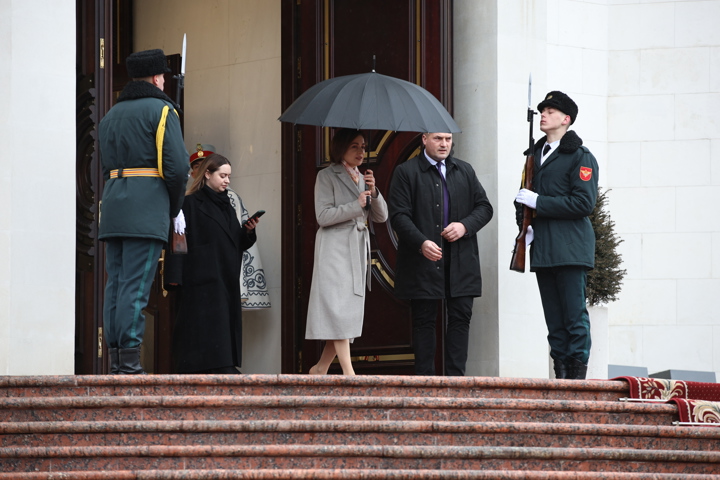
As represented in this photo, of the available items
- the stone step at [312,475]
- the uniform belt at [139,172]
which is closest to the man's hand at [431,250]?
the uniform belt at [139,172]

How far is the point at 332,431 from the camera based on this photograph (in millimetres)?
6449

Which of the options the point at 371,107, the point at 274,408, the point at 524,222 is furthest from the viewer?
the point at 524,222

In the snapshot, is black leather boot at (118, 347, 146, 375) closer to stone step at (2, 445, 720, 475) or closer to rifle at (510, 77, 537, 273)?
stone step at (2, 445, 720, 475)

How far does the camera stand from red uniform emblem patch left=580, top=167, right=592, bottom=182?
324 inches

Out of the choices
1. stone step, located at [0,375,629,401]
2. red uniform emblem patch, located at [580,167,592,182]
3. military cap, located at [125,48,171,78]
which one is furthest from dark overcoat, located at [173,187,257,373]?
red uniform emblem patch, located at [580,167,592,182]

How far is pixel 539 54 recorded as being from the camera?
32.3 feet

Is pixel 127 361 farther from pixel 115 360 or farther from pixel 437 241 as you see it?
pixel 437 241

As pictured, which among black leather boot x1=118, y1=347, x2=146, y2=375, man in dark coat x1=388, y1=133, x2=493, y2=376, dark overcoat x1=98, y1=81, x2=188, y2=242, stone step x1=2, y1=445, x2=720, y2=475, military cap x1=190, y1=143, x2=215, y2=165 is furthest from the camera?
military cap x1=190, y1=143, x2=215, y2=165

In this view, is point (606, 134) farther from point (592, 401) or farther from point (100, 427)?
point (100, 427)

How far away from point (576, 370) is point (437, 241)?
48.9 inches

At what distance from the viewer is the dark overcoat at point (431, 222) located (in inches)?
336

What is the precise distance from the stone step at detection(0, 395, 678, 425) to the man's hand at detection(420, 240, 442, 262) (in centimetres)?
177

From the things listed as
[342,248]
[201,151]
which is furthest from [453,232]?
[201,151]

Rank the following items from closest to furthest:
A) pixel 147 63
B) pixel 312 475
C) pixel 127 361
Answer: pixel 312 475
pixel 127 361
pixel 147 63
